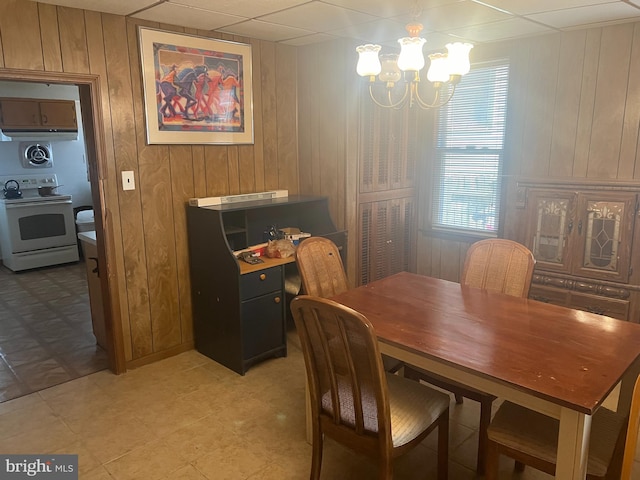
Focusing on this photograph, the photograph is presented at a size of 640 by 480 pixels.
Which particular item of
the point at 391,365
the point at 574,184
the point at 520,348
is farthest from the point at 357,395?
the point at 574,184

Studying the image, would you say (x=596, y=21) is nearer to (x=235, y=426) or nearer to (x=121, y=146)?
(x=121, y=146)

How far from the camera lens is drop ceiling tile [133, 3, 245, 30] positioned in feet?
9.11

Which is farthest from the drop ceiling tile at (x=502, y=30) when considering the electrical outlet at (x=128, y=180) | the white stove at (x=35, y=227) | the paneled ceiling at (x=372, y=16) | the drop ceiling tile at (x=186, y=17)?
the white stove at (x=35, y=227)

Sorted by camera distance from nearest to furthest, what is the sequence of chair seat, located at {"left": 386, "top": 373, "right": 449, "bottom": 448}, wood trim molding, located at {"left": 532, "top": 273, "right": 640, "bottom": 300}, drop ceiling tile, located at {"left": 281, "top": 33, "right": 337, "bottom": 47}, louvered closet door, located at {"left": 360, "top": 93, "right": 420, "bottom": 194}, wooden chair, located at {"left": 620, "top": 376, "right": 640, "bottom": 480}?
wooden chair, located at {"left": 620, "top": 376, "right": 640, "bottom": 480} < chair seat, located at {"left": 386, "top": 373, "right": 449, "bottom": 448} < wood trim molding, located at {"left": 532, "top": 273, "right": 640, "bottom": 300} < drop ceiling tile, located at {"left": 281, "top": 33, "right": 337, "bottom": 47} < louvered closet door, located at {"left": 360, "top": 93, "right": 420, "bottom": 194}

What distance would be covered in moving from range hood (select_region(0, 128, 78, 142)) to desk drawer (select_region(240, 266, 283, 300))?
4252 millimetres

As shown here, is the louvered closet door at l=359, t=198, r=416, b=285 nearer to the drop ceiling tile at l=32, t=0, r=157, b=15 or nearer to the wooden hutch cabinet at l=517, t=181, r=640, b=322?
the wooden hutch cabinet at l=517, t=181, r=640, b=322

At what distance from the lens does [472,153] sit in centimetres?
410

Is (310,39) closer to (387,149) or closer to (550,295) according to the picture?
(387,149)

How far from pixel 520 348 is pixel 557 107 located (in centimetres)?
239

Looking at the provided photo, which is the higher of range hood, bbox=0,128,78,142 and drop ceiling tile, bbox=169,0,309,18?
drop ceiling tile, bbox=169,0,309,18

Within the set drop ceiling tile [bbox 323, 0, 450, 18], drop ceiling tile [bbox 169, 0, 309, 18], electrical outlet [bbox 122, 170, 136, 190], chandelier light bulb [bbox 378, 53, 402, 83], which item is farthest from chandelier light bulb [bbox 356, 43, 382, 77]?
electrical outlet [bbox 122, 170, 136, 190]

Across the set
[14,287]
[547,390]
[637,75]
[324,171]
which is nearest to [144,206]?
[324,171]

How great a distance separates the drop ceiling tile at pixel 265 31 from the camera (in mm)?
3180

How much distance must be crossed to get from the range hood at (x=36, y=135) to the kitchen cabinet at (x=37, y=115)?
0.03 metres
